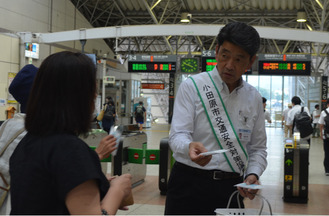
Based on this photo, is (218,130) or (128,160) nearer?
(218,130)

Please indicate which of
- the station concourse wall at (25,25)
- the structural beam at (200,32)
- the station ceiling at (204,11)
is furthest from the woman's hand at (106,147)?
the station ceiling at (204,11)

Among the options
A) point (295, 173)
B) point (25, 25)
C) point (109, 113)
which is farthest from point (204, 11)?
point (295, 173)

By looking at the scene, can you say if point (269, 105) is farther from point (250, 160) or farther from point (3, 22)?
point (250, 160)

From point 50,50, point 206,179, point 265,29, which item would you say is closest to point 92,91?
point 206,179

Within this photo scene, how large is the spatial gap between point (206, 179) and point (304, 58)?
15658 mm

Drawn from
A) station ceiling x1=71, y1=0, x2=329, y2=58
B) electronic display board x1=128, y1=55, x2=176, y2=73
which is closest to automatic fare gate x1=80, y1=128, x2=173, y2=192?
electronic display board x1=128, y1=55, x2=176, y2=73

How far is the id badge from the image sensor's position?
8.00 feet

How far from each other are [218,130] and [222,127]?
0.03 metres

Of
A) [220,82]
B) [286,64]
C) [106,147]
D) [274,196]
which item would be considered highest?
[286,64]

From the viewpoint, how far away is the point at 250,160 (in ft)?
8.27

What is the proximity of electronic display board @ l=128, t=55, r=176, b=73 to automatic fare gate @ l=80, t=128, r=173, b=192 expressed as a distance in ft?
31.6

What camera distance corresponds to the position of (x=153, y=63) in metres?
18.3

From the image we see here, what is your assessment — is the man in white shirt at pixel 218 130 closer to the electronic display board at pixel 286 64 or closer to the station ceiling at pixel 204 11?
the electronic display board at pixel 286 64

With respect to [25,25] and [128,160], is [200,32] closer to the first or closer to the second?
[128,160]
